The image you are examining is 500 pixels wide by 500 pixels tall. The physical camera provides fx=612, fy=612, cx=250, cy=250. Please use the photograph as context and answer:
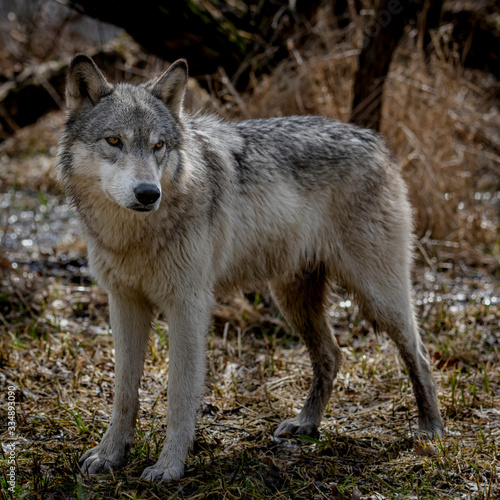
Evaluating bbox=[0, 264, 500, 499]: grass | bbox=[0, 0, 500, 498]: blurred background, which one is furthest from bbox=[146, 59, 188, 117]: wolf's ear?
bbox=[0, 0, 500, 498]: blurred background

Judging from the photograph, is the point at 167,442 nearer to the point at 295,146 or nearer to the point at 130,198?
the point at 130,198

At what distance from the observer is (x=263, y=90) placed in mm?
7141

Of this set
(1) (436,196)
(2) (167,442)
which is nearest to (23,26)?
(1) (436,196)

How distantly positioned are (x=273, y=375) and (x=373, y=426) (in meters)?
1.01

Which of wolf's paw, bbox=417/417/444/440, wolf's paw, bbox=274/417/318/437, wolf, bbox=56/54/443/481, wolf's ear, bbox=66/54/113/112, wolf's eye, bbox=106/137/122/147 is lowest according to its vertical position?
wolf's paw, bbox=274/417/318/437

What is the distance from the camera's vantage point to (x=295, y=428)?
165 inches

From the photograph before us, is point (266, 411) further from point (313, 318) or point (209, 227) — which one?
point (209, 227)

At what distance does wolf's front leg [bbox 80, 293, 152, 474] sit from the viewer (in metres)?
3.72

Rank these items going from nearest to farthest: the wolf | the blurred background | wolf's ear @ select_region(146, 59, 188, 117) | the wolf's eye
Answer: the wolf's eye
the wolf
wolf's ear @ select_region(146, 59, 188, 117)
the blurred background

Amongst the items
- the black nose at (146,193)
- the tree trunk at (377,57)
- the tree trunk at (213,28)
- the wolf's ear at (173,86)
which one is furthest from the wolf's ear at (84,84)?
the tree trunk at (213,28)

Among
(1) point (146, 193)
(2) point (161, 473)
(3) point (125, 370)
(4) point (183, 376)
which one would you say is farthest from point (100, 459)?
(1) point (146, 193)

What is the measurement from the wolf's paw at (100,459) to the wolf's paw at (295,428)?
1.10m

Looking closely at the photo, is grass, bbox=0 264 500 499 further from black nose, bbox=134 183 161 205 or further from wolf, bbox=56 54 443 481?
black nose, bbox=134 183 161 205

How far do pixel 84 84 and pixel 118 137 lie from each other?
18.9 inches
